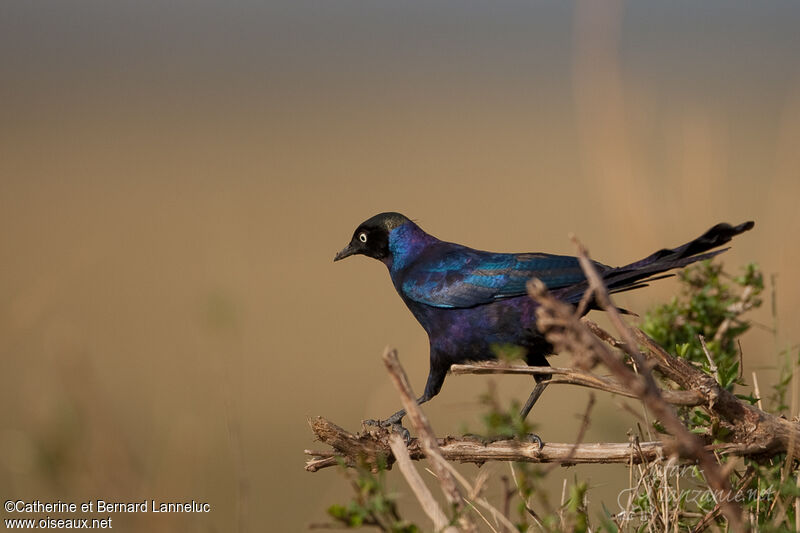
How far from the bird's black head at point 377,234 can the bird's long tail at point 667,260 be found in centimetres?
171

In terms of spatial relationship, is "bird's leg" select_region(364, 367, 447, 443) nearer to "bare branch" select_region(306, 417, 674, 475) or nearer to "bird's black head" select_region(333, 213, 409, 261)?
"bare branch" select_region(306, 417, 674, 475)

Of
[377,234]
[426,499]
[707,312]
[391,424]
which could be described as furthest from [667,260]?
[377,234]

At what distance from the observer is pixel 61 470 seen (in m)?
4.35

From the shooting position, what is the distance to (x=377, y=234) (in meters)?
5.52

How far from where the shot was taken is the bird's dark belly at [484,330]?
4637 millimetres

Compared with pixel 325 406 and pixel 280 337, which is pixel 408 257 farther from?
pixel 280 337

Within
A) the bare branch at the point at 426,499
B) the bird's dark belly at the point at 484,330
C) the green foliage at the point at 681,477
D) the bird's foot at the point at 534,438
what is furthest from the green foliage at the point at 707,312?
the bare branch at the point at 426,499

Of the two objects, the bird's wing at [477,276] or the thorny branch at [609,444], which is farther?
the bird's wing at [477,276]

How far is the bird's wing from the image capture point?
14.7 feet

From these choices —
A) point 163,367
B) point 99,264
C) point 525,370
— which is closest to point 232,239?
point 99,264

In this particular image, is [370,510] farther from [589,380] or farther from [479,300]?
[479,300]

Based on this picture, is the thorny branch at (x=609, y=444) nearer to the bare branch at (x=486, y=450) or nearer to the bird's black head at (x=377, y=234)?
the bare branch at (x=486, y=450)

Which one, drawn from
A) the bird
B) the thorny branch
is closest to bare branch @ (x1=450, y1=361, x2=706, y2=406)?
the thorny branch

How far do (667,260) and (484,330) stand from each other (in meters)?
1.20
